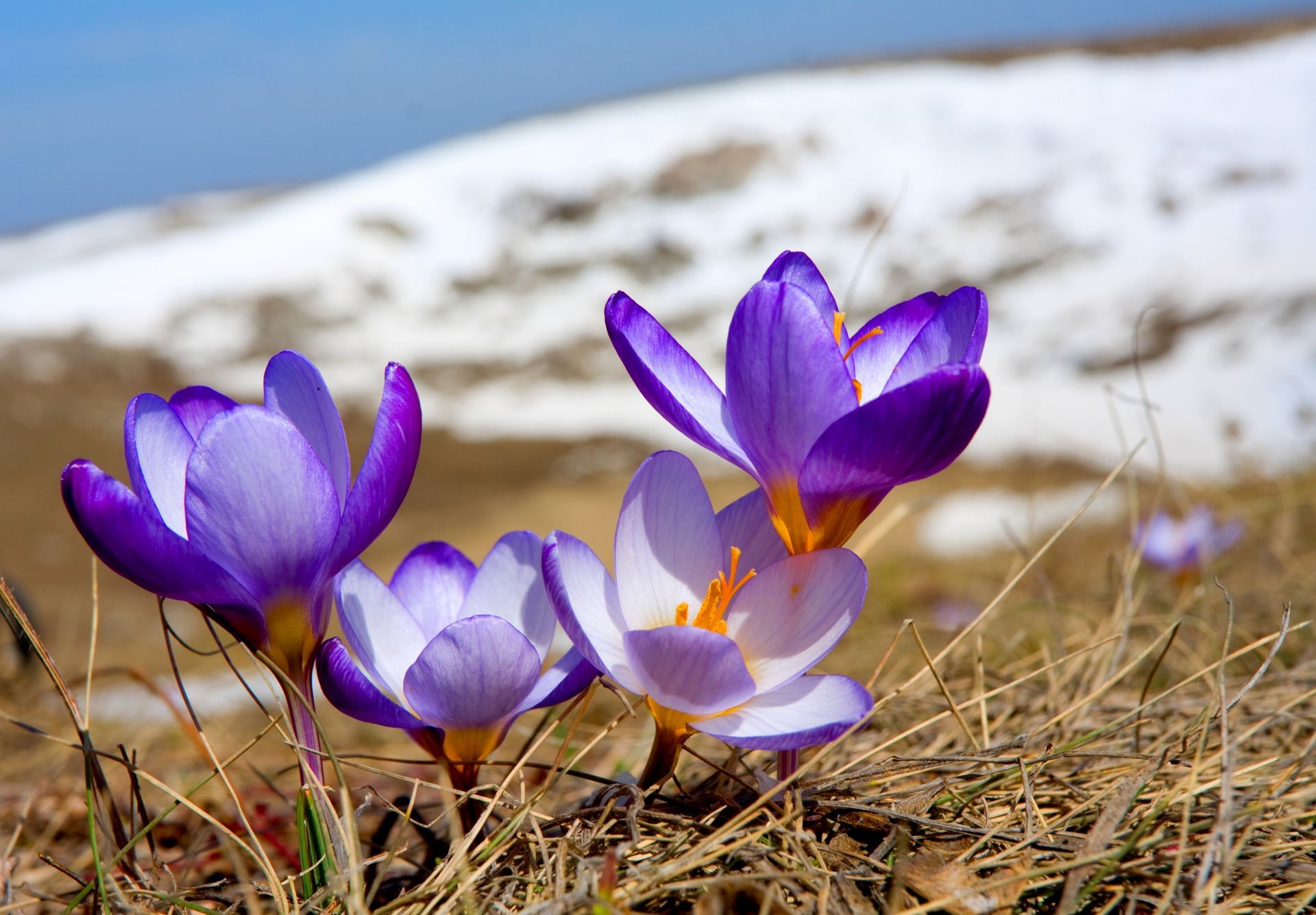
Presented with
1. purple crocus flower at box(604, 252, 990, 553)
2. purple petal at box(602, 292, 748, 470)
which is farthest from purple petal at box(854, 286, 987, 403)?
purple petal at box(602, 292, 748, 470)

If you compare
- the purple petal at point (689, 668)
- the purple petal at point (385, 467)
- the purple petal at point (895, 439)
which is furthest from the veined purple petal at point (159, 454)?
the purple petal at point (895, 439)

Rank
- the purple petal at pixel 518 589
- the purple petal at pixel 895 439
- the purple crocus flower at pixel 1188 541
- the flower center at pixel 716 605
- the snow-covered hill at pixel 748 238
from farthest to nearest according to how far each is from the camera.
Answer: the snow-covered hill at pixel 748 238, the purple crocus flower at pixel 1188 541, the purple petal at pixel 518 589, the flower center at pixel 716 605, the purple petal at pixel 895 439

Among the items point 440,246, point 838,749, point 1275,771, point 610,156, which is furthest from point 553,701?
point 610,156

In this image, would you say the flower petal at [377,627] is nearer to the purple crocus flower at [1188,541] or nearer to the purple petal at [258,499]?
the purple petal at [258,499]

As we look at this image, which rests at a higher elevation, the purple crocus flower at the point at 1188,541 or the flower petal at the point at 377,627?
the flower petal at the point at 377,627

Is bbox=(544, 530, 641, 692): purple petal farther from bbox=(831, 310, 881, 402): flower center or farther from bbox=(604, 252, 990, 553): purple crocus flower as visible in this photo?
bbox=(831, 310, 881, 402): flower center
